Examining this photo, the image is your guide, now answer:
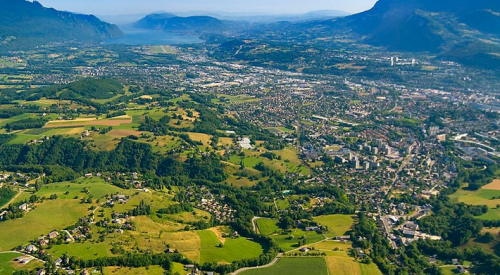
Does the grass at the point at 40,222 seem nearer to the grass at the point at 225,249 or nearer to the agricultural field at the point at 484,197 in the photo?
the grass at the point at 225,249

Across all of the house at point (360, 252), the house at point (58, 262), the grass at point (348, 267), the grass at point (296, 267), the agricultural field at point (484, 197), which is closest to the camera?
the house at point (58, 262)

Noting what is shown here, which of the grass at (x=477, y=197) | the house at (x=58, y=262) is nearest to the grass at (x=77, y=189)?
the house at (x=58, y=262)

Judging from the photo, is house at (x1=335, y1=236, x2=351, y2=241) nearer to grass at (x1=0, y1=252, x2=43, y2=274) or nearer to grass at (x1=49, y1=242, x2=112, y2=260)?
grass at (x1=49, y1=242, x2=112, y2=260)

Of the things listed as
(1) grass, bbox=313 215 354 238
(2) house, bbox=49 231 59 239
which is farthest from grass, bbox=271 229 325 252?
(2) house, bbox=49 231 59 239

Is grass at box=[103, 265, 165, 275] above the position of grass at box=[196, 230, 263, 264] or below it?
above

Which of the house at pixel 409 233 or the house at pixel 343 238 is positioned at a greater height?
the house at pixel 409 233

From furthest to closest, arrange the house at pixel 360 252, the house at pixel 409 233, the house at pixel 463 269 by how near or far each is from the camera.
→ the house at pixel 409 233 < the house at pixel 360 252 < the house at pixel 463 269
